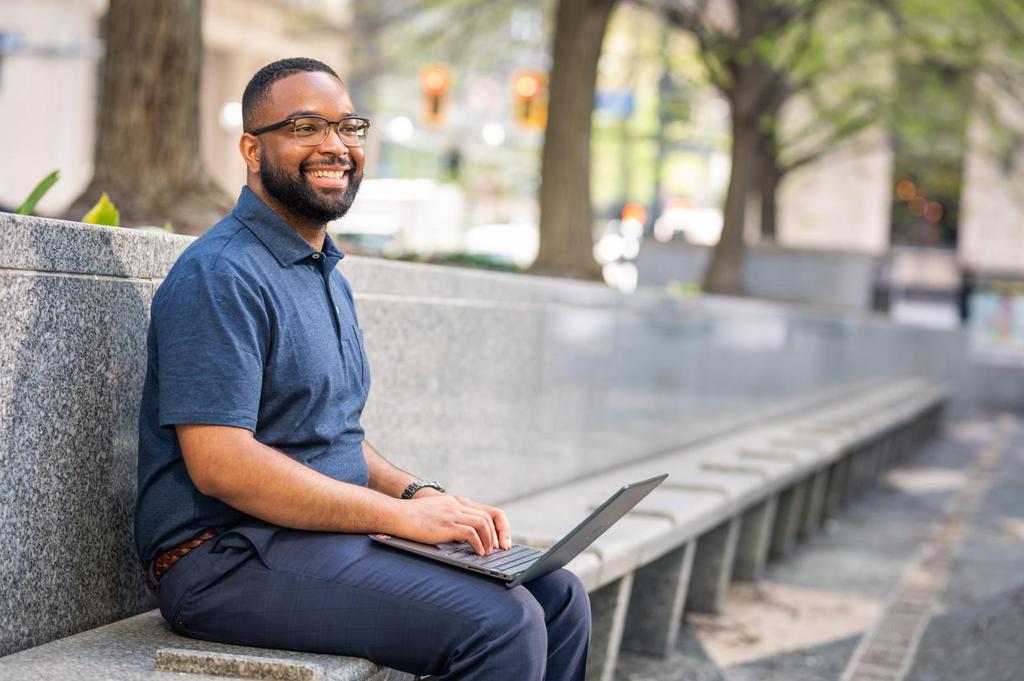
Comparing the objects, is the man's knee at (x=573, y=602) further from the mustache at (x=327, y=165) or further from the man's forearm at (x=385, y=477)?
the mustache at (x=327, y=165)

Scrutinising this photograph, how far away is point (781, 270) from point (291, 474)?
69.8ft

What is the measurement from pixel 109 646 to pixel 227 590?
336 mm

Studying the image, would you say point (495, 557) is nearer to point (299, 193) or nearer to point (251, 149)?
point (299, 193)

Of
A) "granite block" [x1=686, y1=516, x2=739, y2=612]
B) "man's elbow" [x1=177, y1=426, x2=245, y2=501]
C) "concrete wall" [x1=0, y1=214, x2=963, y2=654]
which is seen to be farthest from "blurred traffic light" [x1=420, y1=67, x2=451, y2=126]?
"man's elbow" [x1=177, y1=426, x2=245, y2=501]

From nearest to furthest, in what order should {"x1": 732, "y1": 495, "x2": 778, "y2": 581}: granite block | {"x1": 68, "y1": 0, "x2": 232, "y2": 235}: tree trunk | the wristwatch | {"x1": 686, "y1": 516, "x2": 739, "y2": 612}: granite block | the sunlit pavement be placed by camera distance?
1. the wristwatch
2. the sunlit pavement
3. {"x1": 68, "y1": 0, "x2": 232, "y2": 235}: tree trunk
4. {"x1": 686, "y1": 516, "x2": 739, "y2": 612}: granite block
5. {"x1": 732, "y1": 495, "x2": 778, "y2": 581}: granite block

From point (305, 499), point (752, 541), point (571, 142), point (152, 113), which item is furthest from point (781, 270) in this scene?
point (305, 499)

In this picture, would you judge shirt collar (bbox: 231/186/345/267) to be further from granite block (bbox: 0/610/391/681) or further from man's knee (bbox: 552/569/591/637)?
man's knee (bbox: 552/569/591/637)

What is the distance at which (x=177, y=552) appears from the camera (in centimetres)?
338

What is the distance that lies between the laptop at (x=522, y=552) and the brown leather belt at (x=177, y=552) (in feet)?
1.19

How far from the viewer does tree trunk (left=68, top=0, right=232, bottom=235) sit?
289 inches

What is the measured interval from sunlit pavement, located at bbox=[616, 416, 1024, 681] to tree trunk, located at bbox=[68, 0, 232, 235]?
3.15 meters

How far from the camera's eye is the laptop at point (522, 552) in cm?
330

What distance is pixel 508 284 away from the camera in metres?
6.70

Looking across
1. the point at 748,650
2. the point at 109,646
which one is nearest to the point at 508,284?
the point at 748,650
